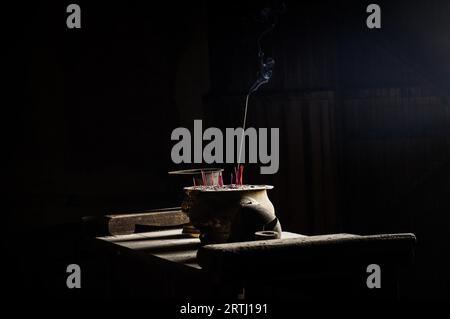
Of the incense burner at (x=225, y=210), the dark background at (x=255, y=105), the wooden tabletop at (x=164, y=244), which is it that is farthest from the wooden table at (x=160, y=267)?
the dark background at (x=255, y=105)

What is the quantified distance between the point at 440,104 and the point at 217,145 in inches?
92.7

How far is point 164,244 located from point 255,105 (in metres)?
3.97

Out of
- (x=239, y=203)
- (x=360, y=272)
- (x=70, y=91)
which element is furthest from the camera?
→ (x=70, y=91)

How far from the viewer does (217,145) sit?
7.43 meters

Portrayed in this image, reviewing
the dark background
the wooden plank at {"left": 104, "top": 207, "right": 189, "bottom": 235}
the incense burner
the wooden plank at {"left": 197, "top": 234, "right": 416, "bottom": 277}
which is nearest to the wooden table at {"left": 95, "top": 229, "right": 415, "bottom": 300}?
the wooden plank at {"left": 197, "top": 234, "right": 416, "bottom": 277}

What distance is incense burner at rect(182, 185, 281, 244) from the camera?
10.4 ft

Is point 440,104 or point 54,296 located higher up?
point 440,104

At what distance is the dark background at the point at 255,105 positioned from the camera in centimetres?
672

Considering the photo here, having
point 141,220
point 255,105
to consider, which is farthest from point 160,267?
point 255,105

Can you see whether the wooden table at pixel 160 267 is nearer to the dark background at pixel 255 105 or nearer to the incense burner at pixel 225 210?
the incense burner at pixel 225 210

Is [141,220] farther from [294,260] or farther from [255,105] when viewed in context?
[255,105]

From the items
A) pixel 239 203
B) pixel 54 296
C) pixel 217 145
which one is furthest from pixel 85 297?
pixel 239 203

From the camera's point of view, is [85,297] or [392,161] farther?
[392,161]
